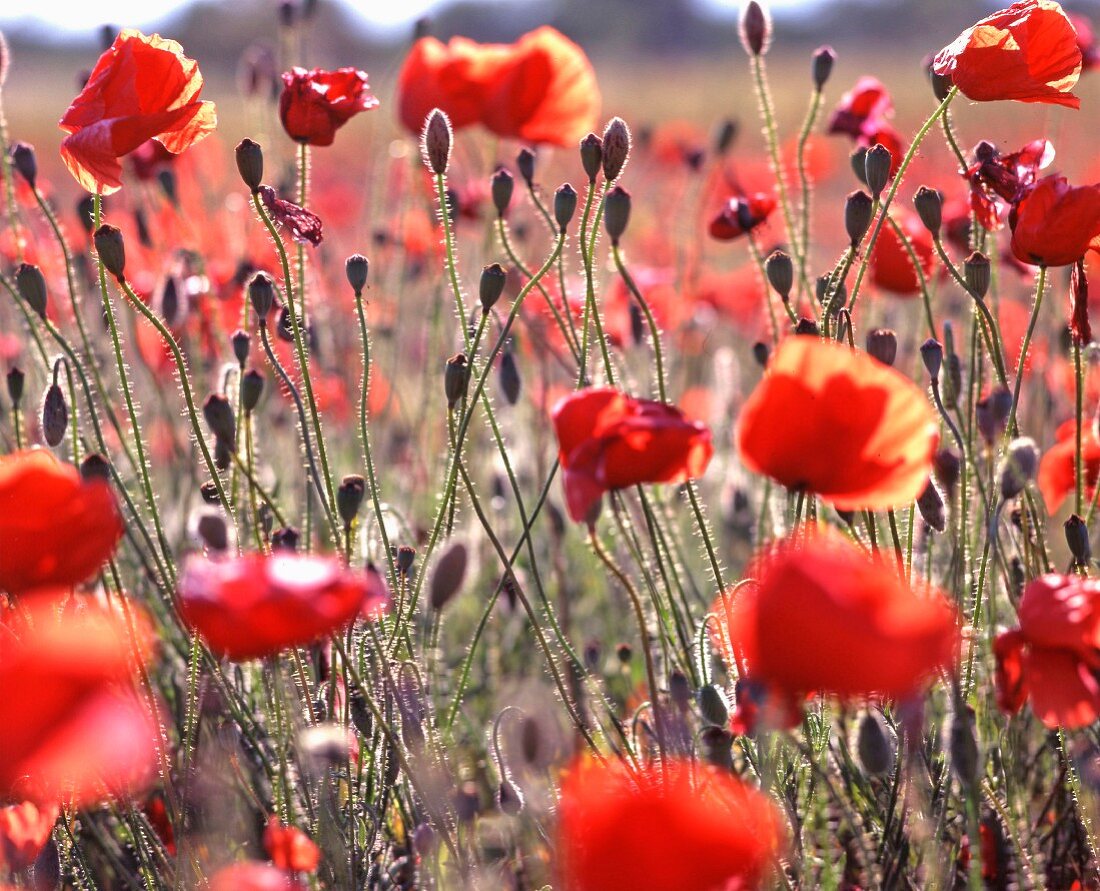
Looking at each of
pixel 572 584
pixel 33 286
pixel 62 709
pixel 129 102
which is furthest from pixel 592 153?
pixel 572 584

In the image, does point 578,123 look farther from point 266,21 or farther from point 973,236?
point 266,21

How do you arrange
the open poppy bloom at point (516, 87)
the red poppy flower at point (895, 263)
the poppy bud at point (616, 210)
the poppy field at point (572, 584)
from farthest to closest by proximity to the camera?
the open poppy bloom at point (516, 87) < the red poppy flower at point (895, 263) < the poppy bud at point (616, 210) < the poppy field at point (572, 584)

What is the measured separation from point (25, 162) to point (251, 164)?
0.56 meters

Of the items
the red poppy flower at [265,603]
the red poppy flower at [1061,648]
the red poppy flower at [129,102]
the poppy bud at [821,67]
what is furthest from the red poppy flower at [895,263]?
the red poppy flower at [265,603]

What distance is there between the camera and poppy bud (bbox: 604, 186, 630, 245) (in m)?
1.54

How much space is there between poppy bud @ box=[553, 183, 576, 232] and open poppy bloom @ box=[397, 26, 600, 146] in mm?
727

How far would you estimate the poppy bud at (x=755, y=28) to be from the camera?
1845 mm

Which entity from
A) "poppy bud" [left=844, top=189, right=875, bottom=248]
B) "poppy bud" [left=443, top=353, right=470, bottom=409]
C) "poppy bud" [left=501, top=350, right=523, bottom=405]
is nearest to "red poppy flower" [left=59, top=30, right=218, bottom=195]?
"poppy bud" [left=443, top=353, right=470, bottom=409]

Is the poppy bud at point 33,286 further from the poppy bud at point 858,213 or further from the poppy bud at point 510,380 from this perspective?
the poppy bud at point 858,213

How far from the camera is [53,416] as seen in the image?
4.84 ft

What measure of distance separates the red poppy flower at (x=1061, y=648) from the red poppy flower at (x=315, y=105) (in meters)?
0.95

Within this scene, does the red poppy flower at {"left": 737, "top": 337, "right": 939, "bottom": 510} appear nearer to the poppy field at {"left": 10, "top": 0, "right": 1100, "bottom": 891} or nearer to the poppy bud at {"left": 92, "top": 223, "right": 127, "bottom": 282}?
the poppy field at {"left": 10, "top": 0, "right": 1100, "bottom": 891}

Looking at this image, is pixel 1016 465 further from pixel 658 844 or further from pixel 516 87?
pixel 516 87

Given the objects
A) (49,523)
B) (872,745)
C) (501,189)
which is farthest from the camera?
(501,189)
